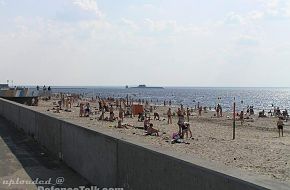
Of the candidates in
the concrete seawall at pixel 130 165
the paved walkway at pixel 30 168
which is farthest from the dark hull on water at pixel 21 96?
the concrete seawall at pixel 130 165

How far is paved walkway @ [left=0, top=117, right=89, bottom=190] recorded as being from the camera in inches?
331

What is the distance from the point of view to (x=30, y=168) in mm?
9680

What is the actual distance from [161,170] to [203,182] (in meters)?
1.03

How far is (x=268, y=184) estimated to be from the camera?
4.04 metres

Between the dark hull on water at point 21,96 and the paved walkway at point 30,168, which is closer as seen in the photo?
the paved walkway at point 30,168

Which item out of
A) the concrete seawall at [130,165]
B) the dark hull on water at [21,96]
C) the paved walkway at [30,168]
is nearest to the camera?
the concrete seawall at [130,165]

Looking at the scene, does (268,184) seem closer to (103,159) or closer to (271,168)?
(103,159)

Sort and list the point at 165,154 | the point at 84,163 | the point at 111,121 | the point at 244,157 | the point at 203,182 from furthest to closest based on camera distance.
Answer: the point at 111,121, the point at 244,157, the point at 84,163, the point at 165,154, the point at 203,182

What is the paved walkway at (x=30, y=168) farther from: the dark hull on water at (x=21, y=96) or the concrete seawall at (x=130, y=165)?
the dark hull on water at (x=21, y=96)

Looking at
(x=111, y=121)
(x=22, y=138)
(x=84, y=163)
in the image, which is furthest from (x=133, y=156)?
(x=111, y=121)

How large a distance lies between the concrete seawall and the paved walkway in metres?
0.24

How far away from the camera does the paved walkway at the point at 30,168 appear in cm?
841

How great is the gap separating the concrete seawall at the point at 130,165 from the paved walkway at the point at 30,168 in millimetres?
244

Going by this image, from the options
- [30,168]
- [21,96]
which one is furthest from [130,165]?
[21,96]
